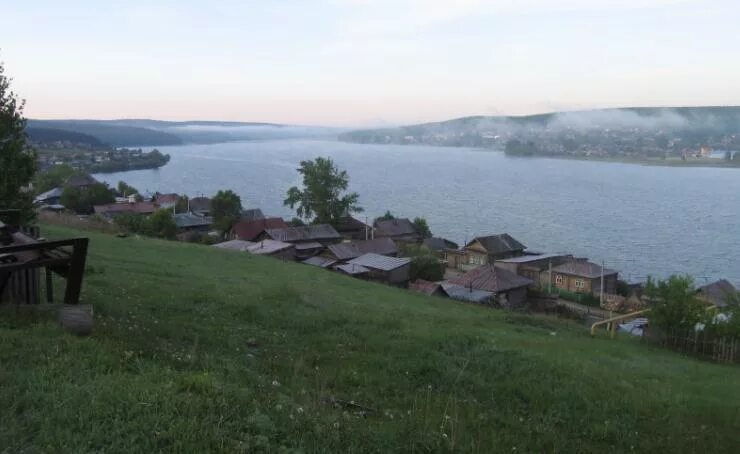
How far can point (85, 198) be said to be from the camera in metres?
69.2

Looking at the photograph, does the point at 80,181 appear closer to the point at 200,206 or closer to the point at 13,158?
the point at 200,206

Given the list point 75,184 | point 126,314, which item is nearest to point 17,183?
point 126,314

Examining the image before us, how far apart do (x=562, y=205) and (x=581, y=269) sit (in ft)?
171

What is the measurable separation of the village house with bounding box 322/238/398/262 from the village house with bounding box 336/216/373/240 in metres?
12.4

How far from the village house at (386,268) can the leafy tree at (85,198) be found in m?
41.7

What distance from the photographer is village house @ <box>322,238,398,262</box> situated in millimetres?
43500

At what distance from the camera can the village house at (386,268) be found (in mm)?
37906

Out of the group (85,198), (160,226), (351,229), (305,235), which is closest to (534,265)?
(305,235)

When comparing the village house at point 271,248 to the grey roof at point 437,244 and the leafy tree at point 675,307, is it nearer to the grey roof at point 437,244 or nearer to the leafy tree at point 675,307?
the grey roof at point 437,244

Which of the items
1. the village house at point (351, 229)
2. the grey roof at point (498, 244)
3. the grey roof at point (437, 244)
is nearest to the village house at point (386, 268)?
the grey roof at point (498, 244)

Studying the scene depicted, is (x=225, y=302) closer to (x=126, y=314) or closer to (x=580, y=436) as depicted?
(x=126, y=314)

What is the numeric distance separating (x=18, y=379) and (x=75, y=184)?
278 feet

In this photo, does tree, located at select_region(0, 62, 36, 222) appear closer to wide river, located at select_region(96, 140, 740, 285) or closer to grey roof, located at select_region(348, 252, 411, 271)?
grey roof, located at select_region(348, 252, 411, 271)

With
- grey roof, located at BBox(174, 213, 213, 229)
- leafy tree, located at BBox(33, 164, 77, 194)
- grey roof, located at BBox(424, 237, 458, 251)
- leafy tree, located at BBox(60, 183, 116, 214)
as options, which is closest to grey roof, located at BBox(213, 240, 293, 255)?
grey roof, located at BBox(174, 213, 213, 229)
